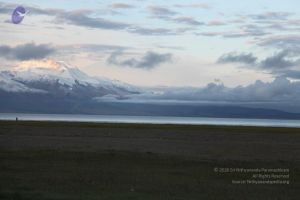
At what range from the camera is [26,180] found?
2636 cm

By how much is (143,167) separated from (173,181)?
641 centimetres

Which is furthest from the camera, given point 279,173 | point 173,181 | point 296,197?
point 279,173

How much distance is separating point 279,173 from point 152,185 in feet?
29.5

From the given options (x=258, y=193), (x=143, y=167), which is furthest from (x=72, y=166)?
(x=258, y=193)

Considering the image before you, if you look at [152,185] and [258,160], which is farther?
[258,160]

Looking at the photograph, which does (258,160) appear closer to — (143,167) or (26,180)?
(143,167)

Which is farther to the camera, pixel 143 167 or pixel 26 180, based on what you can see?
pixel 143 167

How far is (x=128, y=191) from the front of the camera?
23531 millimetres

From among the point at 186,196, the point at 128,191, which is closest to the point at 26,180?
the point at 128,191

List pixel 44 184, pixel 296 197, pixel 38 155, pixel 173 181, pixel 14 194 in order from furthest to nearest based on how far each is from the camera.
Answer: pixel 38 155 < pixel 173 181 < pixel 44 184 < pixel 296 197 < pixel 14 194

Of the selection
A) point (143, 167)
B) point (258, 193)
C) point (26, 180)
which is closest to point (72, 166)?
point (143, 167)

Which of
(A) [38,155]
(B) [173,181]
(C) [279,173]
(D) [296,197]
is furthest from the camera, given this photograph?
(A) [38,155]

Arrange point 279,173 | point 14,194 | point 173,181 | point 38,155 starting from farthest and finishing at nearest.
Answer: point 38,155 < point 279,173 < point 173,181 < point 14,194

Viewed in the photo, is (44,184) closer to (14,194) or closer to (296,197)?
(14,194)
